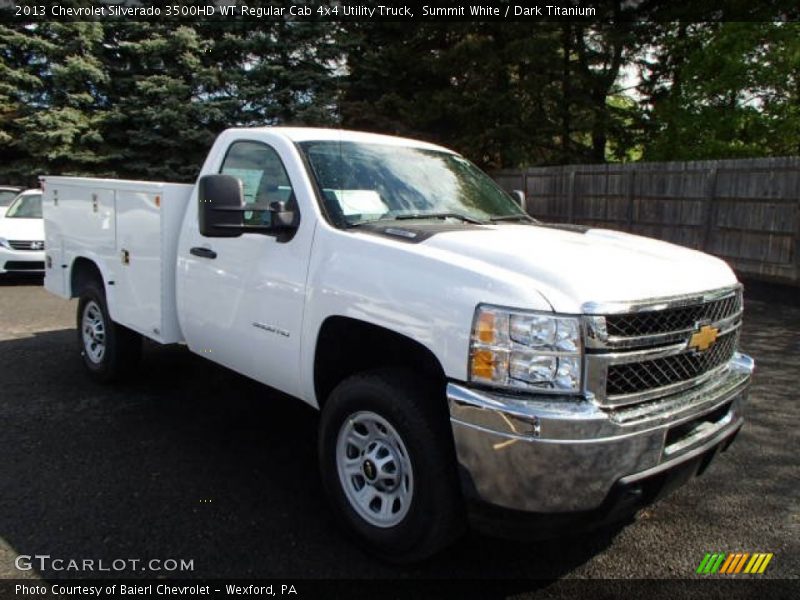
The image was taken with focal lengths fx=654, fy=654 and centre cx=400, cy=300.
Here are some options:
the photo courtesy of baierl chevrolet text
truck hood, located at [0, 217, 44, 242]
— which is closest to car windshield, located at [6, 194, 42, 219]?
truck hood, located at [0, 217, 44, 242]

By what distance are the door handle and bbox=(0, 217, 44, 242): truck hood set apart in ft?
26.1

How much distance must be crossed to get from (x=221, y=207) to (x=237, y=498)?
157cm

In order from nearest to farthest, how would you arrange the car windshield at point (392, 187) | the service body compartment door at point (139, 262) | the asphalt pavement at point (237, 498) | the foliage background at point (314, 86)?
the asphalt pavement at point (237, 498)
the car windshield at point (392, 187)
the service body compartment door at point (139, 262)
the foliage background at point (314, 86)

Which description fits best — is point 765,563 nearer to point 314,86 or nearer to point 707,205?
point 707,205

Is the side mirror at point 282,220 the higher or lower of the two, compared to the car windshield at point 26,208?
higher

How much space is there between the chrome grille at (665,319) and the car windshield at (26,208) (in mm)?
11631

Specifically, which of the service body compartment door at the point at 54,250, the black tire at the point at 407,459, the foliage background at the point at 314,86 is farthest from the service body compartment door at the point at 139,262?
the foliage background at the point at 314,86

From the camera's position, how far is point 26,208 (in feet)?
39.0

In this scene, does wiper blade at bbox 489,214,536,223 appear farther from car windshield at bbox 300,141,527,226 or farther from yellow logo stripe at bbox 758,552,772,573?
yellow logo stripe at bbox 758,552,772,573

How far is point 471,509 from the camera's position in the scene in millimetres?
2619

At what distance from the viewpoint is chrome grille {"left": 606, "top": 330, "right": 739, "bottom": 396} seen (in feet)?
8.59

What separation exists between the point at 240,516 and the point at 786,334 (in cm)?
689

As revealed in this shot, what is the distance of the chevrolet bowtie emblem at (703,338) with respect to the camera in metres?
2.88

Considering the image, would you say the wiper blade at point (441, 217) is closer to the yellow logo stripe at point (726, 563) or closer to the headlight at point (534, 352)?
the headlight at point (534, 352)
